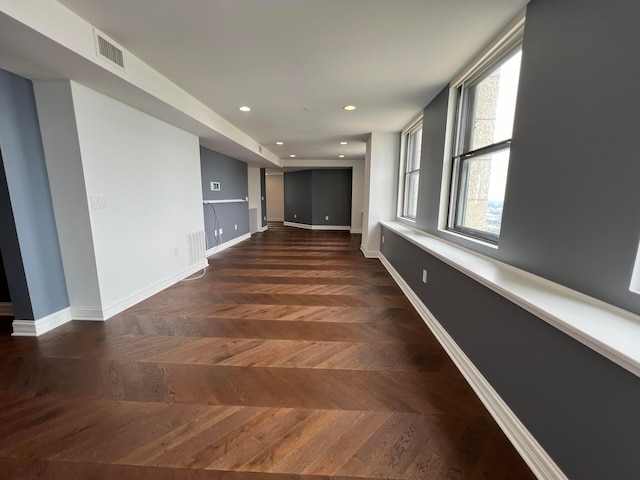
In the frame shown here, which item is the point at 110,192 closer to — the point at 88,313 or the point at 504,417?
the point at 88,313

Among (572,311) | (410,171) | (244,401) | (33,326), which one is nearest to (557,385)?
(572,311)

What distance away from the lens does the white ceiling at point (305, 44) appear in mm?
1701

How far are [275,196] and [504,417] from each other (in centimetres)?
1162

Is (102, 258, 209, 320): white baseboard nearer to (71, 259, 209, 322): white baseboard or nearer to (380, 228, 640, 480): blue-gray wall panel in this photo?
(71, 259, 209, 322): white baseboard

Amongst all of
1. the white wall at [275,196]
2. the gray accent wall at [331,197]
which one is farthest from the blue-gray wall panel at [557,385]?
the white wall at [275,196]

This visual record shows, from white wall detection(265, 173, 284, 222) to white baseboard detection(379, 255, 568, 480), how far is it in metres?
10.5

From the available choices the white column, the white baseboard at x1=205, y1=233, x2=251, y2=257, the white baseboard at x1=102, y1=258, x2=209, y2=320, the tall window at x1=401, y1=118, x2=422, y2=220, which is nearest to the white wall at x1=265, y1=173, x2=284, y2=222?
the white baseboard at x1=205, y1=233, x2=251, y2=257

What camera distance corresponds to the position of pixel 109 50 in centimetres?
201

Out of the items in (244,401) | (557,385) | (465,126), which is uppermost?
(465,126)

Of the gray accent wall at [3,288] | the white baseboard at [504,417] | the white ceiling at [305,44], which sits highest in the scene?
the white ceiling at [305,44]

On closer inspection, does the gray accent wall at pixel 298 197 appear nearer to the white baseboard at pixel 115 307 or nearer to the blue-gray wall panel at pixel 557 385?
the white baseboard at pixel 115 307

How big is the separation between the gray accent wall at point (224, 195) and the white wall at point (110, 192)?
5.26 feet

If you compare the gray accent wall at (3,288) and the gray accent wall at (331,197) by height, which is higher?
the gray accent wall at (331,197)

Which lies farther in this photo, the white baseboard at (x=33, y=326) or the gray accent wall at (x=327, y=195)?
the gray accent wall at (x=327, y=195)
